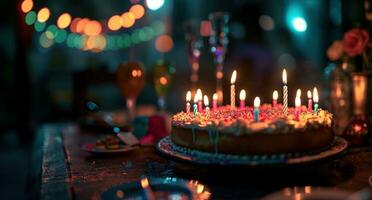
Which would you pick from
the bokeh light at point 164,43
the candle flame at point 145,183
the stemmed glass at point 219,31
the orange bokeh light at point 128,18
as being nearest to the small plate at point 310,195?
the candle flame at point 145,183

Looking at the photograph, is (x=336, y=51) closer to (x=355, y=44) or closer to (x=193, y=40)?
(x=355, y=44)

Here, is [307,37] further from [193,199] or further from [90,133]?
[193,199]

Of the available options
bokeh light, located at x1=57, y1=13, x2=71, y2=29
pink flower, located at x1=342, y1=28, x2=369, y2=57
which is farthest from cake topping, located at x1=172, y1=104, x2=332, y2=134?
bokeh light, located at x1=57, y1=13, x2=71, y2=29

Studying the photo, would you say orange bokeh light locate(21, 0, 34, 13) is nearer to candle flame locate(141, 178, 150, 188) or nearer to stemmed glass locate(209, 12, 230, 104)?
stemmed glass locate(209, 12, 230, 104)

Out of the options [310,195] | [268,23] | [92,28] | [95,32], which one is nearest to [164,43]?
[268,23]

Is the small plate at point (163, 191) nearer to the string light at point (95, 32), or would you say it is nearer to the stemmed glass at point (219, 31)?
the stemmed glass at point (219, 31)

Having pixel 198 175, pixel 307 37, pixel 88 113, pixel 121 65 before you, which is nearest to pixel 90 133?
pixel 121 65

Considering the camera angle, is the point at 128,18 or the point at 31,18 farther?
the point at 128,18
